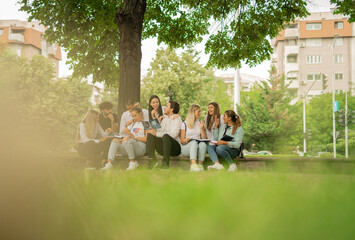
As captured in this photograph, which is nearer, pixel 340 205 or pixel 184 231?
pixel 184 231

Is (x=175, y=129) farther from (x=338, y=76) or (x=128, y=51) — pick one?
(x=338, y=76)

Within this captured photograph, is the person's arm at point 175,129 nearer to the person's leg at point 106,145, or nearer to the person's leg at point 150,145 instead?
the person's leg at point 150,145

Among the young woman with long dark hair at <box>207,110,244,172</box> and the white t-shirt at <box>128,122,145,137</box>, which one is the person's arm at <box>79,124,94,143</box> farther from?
the young woman with long dark hair at <box>207,110,244,172</box>

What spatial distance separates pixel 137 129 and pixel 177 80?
26227mm

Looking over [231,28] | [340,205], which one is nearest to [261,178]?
[340,205]

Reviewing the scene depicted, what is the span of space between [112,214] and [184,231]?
0.94 feet

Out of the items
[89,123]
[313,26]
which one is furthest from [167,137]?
[313,26]

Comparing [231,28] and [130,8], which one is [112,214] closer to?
[130,8]

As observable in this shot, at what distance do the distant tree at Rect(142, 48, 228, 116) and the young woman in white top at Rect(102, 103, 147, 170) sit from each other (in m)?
25.1

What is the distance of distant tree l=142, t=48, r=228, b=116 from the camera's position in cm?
3428

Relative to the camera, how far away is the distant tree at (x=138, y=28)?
1062 cm

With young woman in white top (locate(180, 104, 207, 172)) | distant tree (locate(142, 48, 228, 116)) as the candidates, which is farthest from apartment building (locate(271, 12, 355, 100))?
young woman in white top (locate(180, 104, 207, 172))

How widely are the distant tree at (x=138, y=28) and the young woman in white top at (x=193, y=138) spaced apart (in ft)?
9.62

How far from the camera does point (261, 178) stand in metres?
1.90
